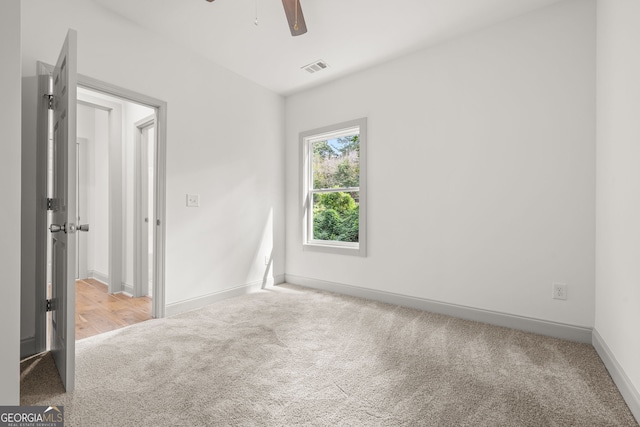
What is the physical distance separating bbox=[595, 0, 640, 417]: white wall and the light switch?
3.35 m

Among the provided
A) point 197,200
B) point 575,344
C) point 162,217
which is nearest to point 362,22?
point 197,200

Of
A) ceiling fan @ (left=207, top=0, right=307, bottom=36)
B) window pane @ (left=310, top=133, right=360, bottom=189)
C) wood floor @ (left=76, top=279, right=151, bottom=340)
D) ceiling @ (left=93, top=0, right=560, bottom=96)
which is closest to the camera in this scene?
ceiling fan @ (left=207, top=0, right=307, bottom=36)

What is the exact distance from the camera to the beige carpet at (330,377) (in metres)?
1.53

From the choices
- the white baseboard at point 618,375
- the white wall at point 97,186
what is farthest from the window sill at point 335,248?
the white wall at point 97,186

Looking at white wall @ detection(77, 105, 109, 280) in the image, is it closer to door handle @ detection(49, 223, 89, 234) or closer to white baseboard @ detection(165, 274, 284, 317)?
white baseboard @ detection(165, 274, 284, 317)

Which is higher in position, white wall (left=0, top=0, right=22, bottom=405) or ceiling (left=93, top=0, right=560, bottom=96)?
ceiling (left=93, top=0, right=560, bottom=96)

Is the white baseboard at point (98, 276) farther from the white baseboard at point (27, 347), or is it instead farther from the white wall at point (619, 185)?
the white wall at point (619, 185)

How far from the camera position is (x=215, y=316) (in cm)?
297

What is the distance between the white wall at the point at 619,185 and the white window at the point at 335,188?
203 cm

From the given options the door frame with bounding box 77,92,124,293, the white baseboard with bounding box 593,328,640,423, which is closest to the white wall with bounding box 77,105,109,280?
the door frame with bounding box 77,92,124,293

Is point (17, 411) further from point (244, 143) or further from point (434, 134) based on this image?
point (434, 134)

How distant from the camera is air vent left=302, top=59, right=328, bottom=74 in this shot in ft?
11.1

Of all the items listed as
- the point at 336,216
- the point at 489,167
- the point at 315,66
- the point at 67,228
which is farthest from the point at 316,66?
the point at 67,228

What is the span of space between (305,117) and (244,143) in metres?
0.92
